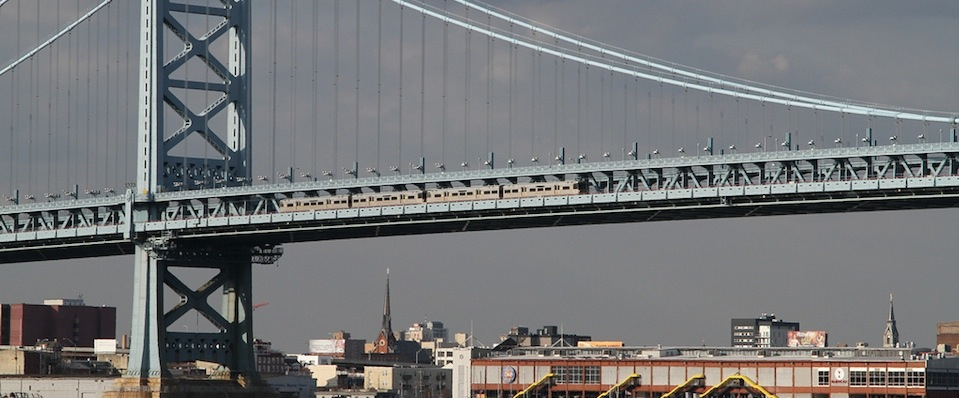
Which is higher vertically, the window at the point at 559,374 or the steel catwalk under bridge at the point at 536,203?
the steel catwalk under bridge at the point at 536,203

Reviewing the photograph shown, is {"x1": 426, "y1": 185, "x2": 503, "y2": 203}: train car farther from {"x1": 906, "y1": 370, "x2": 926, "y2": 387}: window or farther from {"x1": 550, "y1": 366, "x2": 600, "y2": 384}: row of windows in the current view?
{"x1": 906, "y1": 370, "x2": 926, "y2": 387}: window

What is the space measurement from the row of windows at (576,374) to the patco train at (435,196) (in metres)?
22.5

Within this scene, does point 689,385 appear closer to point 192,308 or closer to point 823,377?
point 823,377

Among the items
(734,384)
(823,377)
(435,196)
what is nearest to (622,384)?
(734,384)

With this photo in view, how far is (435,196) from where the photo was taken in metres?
99.1

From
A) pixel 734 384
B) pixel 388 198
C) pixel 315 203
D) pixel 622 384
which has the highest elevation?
pixel 388 198

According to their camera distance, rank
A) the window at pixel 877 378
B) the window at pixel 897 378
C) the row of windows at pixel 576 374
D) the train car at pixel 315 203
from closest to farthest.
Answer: the train car at pixel 315 203 < the window at pixel 897 378 < the window at pixel 877 378 < the row of windows at pixel 576 374

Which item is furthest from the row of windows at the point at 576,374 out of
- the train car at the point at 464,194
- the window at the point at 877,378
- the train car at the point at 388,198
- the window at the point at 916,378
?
the train car at the point at 388,198

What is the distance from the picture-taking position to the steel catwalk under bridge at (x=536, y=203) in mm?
88312

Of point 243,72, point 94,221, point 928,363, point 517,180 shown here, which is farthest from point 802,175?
point 94,221

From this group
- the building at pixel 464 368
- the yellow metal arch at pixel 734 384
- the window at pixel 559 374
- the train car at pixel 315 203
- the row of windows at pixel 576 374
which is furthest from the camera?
the building at pixel 464 368

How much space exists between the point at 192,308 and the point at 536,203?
77.5 feet

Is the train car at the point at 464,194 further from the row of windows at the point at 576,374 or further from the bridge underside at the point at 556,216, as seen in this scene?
the row of windows at the point at 576,374

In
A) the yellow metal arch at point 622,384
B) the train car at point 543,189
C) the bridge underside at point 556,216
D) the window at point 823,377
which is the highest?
the train car at point 543,189
